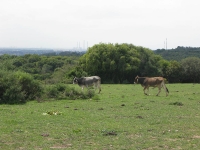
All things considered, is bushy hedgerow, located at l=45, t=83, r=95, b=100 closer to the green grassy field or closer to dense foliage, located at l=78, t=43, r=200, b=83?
the green grassy field

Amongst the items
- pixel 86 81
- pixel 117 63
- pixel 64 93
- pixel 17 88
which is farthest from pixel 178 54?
pixel 17 88

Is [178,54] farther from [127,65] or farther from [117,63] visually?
[127,65]

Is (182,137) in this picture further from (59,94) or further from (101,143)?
(59,94)

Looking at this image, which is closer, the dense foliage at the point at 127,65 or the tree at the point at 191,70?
the dense foliage at the point at 127,65

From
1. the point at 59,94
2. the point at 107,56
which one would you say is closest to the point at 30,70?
the point at 107,56

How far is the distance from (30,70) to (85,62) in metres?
19.4

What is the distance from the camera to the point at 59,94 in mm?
22188

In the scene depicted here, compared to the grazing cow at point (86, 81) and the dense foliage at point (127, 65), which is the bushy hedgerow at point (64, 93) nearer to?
the grazing cow at point (86, 81)

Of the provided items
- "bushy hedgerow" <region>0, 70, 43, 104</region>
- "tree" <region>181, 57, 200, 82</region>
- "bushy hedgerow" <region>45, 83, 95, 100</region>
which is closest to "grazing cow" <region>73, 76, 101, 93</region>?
"bushy hedgerow" <region>45, 83, 95, 100</region>

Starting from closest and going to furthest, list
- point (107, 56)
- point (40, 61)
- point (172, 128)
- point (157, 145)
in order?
point (157, 145) → point (172, 128) → point (107, 56) → point (40, 61)

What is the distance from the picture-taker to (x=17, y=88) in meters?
20.2

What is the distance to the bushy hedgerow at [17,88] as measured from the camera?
2002 centimetres

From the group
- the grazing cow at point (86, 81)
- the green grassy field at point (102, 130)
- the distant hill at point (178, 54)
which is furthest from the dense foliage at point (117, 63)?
the green grassy field at point (102, 130)

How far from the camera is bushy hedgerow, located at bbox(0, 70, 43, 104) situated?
2002 cm
